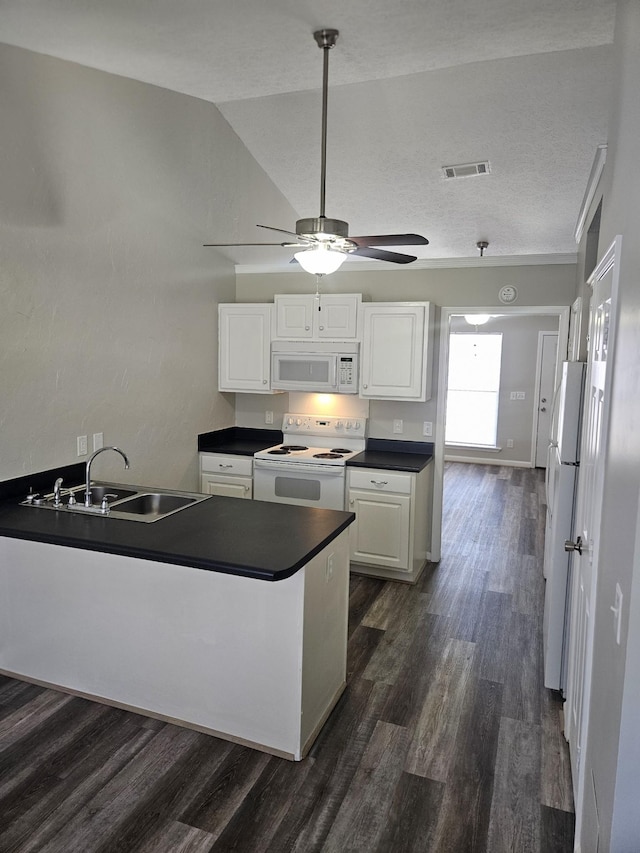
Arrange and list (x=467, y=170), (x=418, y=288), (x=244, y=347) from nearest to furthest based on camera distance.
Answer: (x=467, y=170)
(x=418, y=288)
(x=244, y=347)

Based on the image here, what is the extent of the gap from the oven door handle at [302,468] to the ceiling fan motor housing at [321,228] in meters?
2.10

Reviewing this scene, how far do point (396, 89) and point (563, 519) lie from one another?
2.62 meters

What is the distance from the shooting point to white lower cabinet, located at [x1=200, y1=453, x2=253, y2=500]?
15.4 feet

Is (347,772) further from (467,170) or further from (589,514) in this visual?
(467,170)

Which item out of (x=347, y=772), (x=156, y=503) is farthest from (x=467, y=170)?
(x=347, y=772)

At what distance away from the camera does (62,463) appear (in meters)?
3.33

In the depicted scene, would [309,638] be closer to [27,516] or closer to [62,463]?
[27,516]

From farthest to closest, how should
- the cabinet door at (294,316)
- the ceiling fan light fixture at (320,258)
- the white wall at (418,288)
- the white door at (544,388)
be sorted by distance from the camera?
the white door at (544,388) < the cabinet door at (294,316) < the white wall at (418,288) < the ceiling fan light fixture at (320,258)

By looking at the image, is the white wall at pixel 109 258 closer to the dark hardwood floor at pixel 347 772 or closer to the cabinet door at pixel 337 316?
the cabinet door at pixel 337 316

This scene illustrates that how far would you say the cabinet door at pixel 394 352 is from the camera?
4.37 metres

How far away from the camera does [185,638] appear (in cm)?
252

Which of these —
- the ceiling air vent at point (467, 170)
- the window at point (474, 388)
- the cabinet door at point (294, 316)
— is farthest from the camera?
the window at point (474, 388)

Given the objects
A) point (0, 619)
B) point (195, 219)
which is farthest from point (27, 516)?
point (195, 219)

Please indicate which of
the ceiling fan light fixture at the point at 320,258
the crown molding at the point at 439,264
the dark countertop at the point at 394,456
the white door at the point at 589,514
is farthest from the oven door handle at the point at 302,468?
the white door at the point at 589,514
